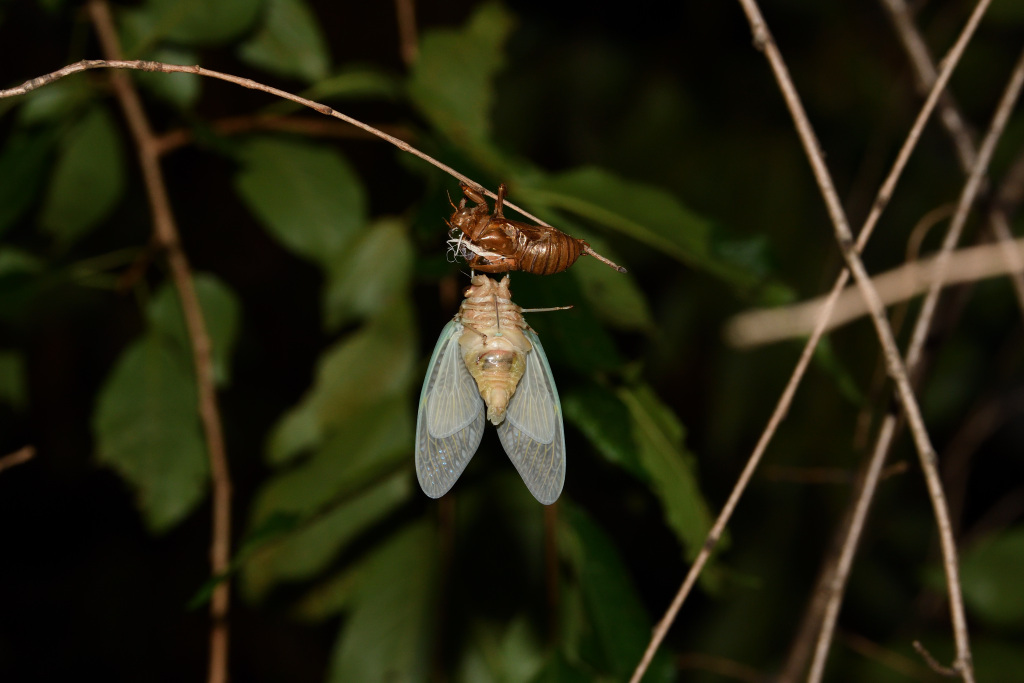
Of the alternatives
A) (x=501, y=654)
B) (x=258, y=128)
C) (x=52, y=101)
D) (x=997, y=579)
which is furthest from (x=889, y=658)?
(x=52, y=101)

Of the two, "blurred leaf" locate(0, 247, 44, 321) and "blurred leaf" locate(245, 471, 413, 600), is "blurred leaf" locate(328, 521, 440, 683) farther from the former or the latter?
"blurred leaf" locate(0, 247, 44, 321)

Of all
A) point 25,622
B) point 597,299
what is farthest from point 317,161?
point 25,622

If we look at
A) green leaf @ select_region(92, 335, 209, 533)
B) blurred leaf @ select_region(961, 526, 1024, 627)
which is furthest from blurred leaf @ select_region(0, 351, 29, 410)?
blurred leaf @ select_region(961, 526, 1024, 627)

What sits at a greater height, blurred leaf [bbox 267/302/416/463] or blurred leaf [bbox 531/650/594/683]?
blurred leaf [bbox 267/302/416/463]

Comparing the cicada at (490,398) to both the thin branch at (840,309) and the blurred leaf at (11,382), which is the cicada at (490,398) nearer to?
the thin branch at (840,309)

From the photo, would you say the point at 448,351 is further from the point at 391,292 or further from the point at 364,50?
the point at 364,50

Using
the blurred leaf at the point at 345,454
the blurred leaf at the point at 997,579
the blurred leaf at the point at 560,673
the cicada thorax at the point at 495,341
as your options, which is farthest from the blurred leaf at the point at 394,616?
the blurred leaf at the point at 997,579

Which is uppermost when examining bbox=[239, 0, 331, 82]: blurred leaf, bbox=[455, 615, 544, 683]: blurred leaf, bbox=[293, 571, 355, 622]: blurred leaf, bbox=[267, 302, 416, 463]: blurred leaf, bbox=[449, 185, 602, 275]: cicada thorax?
bbox=[239, 0, 331, 82]: blurred leaf

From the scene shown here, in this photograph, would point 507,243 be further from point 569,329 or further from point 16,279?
point 16,279
